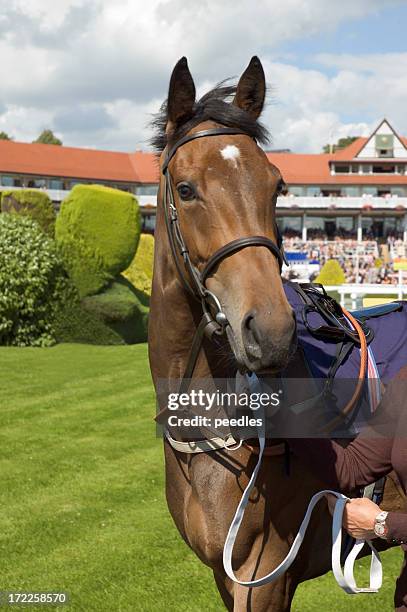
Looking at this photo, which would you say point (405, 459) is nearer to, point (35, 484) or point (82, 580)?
point (82, 580)

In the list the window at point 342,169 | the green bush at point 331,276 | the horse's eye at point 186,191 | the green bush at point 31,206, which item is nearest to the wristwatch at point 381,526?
the horse's eye at point 186,191

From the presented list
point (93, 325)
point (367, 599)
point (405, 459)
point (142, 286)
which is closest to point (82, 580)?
point (367, 599)

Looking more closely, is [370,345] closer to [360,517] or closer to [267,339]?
[360,517]

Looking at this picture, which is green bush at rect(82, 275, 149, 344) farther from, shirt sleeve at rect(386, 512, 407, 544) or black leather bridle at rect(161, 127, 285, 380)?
shirt sleeve at rect(386, 512, 407, 544)

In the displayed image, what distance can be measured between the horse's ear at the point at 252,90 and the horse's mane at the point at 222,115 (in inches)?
2.5

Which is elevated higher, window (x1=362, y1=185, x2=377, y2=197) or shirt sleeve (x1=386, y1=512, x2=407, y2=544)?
window (x1=362, y1=185, x2=377, y2=197)

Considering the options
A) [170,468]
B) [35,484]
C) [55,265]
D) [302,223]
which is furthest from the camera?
[302,223]

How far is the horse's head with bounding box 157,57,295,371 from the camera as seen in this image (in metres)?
2.14

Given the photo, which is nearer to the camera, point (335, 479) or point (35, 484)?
point (335, 479)

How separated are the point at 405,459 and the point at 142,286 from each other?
58.2 feet

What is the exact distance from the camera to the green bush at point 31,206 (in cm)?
1764

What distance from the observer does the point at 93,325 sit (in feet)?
54.2

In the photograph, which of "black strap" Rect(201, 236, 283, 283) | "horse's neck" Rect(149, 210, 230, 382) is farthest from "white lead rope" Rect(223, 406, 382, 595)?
"black strap" Rect(201, 236, 283, 283)

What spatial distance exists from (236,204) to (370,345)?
3.71ft
